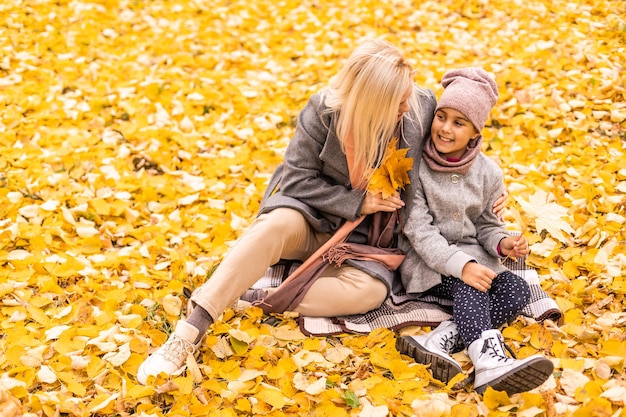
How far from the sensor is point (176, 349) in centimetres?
210

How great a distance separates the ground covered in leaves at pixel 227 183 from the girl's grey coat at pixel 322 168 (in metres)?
0.46

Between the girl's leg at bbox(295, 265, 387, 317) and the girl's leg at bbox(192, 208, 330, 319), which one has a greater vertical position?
the girl's leg at bbox(192, 208, 330, 319)

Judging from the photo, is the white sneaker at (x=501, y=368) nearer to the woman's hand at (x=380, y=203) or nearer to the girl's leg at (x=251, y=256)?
the woman's hand at (x=380, y=203)

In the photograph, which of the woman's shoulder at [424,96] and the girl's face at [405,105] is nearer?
the girl's face at [405,105]

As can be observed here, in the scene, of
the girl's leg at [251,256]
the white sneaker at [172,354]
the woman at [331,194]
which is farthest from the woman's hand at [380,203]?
the white sneaker at [172,354]

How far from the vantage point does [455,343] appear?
7.50 ft

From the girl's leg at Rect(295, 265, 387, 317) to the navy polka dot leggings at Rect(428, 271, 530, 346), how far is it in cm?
26

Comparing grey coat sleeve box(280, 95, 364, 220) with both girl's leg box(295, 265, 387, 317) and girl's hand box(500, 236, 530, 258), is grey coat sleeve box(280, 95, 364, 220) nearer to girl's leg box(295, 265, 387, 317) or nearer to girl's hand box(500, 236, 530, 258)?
girl's leg box(295, 265, 387, 317)

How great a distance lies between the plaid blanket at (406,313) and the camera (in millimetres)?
2354

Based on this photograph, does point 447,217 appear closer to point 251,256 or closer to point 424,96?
point 424,96

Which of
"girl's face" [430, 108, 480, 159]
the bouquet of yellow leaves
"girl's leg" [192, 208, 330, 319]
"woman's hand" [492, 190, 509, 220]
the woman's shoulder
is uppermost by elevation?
the woman's shoulder

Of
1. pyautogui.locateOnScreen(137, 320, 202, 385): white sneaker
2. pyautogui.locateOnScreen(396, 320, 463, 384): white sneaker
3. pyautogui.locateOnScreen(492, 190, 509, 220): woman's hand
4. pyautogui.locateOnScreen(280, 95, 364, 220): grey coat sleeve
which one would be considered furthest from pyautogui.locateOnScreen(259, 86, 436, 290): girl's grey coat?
pyautogui.locateOnScreen(137, 320, 202, 385): white sneaker

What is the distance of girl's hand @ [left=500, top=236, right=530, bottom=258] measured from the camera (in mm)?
2305

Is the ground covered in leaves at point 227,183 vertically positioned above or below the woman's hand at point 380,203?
below
